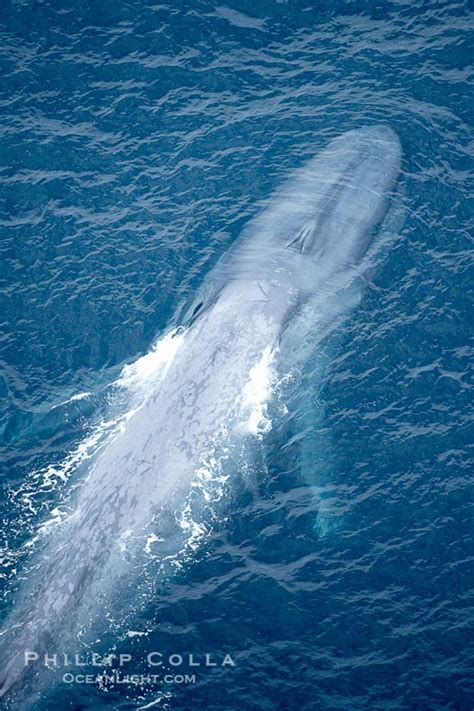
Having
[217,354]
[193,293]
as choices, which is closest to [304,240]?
[193,293]

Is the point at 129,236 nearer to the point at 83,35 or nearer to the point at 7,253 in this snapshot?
the point at 7,253

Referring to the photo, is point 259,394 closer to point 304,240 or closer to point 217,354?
point 217,354

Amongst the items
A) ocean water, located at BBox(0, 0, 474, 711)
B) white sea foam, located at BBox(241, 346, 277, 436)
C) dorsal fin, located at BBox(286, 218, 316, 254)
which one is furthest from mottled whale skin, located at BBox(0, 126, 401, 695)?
ocean water, located at BBox(0, 0, 474, 711)

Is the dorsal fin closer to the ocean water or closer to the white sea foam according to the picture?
the ocean water

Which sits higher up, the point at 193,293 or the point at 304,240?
the point at 304,240

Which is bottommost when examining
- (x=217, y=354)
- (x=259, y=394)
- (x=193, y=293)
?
(x=259, y=394)

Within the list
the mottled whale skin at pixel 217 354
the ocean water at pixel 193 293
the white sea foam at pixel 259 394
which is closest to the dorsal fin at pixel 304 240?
the mottled whale skin at pixel 217 354
